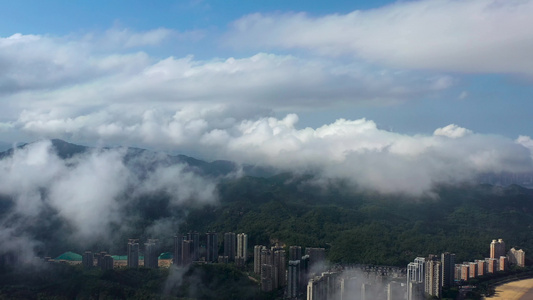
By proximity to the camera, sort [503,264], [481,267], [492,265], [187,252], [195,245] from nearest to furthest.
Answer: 1. [481,267]
2. [492,265]
3. [503,264]
4. [187,252]
5. [195,245]

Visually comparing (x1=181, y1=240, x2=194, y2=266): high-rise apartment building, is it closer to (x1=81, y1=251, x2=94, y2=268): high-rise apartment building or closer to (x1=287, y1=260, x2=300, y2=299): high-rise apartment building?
(x1=81, y1=251, x2=94, y2=268): high-rise apartment building

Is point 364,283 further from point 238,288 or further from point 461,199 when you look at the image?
point 461,199

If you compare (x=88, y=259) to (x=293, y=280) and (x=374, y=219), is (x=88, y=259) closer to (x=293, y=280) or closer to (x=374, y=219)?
(x=293, y=280)

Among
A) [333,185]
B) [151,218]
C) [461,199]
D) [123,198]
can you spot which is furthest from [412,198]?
[123,198]

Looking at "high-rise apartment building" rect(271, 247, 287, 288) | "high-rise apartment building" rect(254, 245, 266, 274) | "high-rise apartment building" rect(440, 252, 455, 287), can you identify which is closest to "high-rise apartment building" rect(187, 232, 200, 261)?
"high-rise apartment building" rect(254, 245, 266, 274)

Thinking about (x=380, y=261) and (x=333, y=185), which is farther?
(x=333, y=185)

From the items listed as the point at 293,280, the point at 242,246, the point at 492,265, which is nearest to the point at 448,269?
the point at 492,265
